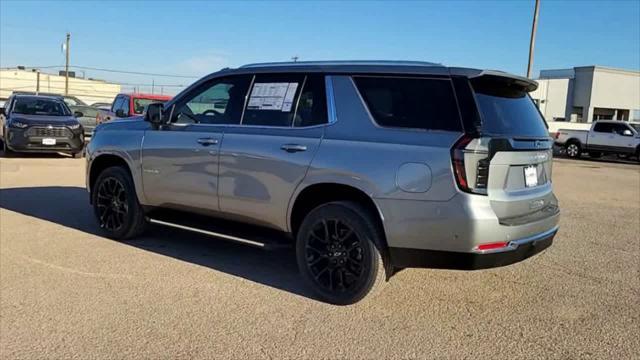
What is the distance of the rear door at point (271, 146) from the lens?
15.8ft

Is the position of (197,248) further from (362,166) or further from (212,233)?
(362,166)

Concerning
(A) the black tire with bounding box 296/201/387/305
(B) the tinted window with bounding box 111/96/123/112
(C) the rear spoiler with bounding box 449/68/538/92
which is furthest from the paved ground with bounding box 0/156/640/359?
(B) the tinted window with bounding box 111/96/123/112

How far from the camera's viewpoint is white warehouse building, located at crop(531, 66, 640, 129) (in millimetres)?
47719

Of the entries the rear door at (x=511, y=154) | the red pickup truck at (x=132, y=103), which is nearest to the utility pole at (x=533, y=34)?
the red pickup truck at (x=132, y=103)

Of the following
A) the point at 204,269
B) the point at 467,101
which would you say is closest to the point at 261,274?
the point at 204,269

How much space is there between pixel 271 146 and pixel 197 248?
1.91 m

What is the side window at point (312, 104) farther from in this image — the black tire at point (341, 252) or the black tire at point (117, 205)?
the black tire at point (117, 205)

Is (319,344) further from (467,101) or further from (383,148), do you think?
(467,101)

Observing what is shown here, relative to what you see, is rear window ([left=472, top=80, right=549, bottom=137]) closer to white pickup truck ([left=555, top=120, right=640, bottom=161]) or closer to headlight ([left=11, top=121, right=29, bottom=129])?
headlight ([left=11, top=121, right=29, bottom=129])

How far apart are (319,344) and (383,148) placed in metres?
1.50

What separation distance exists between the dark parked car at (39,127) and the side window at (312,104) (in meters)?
11.9

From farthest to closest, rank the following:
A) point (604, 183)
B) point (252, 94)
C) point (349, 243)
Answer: point (604, 183), point (252, 94), point (349, 243)

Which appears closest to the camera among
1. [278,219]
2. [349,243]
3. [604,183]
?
[349,243]

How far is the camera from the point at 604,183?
50.2ft
